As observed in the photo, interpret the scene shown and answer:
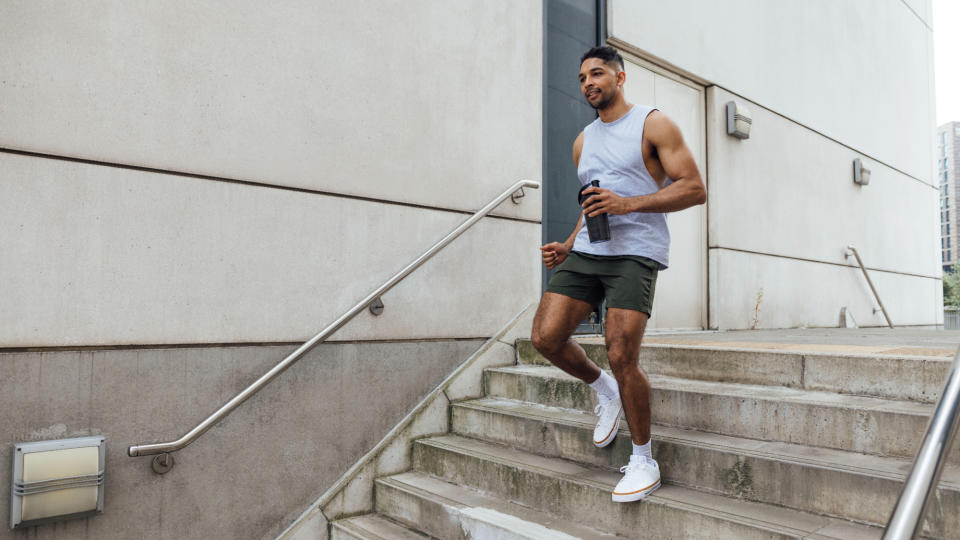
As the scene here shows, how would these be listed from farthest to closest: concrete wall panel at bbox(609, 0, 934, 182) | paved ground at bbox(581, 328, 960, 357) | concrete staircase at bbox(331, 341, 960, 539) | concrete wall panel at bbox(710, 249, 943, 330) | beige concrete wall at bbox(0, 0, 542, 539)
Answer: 1. concrete wall panel at bbox(710, 249, 943, 330)
2. concrete wall panel at bbox(609, 0, 934, 182)
3. paved ground at bbox(581, 328, 960, 357)
4. beige concrete wall at bbox(0, 0, 542, 539)
5. concrete staircase at bbox(331, 341, 960, 539)

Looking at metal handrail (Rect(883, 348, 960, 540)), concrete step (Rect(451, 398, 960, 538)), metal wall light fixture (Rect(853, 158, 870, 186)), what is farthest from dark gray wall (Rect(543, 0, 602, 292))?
metal wall light fixture (Rect(853, 158, 870, 186))

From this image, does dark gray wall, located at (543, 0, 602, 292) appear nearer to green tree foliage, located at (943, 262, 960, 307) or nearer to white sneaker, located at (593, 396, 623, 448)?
white sneaker, located at (593, 396, 623, 448)

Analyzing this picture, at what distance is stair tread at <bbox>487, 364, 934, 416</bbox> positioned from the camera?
2707mm

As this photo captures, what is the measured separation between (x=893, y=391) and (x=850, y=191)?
Result: 6822 mm

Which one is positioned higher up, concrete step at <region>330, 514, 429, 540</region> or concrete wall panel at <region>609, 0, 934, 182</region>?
concrete wall panel at <region>609, 0, 934, 182</region>

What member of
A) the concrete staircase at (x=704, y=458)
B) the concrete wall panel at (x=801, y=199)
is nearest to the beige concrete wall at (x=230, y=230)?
the concrete staircase at (x=704, y=458)

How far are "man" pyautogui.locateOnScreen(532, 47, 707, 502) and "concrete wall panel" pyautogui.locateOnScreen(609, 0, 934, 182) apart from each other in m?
3.34

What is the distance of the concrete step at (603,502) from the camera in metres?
2.37

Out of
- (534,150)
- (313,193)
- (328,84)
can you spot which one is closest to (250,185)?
(313,193)

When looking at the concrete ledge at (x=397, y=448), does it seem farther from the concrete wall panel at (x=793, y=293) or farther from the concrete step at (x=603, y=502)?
the concrete wall panel at (x=793, y=293)

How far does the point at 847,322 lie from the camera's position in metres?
8.64

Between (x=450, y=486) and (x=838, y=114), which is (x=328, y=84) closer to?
(x=450, y=486)

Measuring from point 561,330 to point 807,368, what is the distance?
→ 131 centimetres

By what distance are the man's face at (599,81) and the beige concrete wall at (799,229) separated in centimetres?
429
